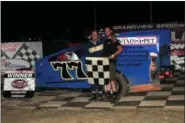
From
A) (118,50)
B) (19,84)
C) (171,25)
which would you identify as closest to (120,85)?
(118,50)

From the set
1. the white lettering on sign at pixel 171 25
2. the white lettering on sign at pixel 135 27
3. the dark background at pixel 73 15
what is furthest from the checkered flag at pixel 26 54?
the dark background at pixel 73 15

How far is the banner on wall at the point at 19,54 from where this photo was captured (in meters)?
12.3

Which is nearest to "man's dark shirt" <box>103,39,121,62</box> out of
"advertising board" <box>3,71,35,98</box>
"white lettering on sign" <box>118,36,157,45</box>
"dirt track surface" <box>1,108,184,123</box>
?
"white lettering on sign" <box>118,36,157,45</box>

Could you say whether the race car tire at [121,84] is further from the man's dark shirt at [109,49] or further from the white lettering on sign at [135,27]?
the white lettering on sign at [135,27]

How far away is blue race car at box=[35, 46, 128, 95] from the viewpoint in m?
8.95

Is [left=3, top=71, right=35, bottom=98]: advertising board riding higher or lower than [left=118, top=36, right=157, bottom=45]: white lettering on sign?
lower

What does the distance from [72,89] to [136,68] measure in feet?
6.11

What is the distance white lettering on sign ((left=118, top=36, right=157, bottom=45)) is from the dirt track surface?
1668 mm

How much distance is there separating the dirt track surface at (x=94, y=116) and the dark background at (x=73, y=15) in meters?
10.6

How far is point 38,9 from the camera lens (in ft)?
65.3

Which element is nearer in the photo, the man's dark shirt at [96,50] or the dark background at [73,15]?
the man's dark shirt at [96,50]

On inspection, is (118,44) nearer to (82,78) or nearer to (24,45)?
(82,78)

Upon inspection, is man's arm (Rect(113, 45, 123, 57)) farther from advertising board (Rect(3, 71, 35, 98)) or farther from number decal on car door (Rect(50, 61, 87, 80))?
advertising board (Rect(3, 71, 35, 98))

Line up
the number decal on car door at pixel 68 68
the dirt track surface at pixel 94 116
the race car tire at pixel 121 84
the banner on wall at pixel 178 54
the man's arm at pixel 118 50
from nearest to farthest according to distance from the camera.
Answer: the dirt track surface at pixel 94 116 → the man's arm at pixel 118 50 → the race car tire at pixel 121 84 → the number decal on car door at pixel 68 68 → the banner on wall at pixel 178 54
